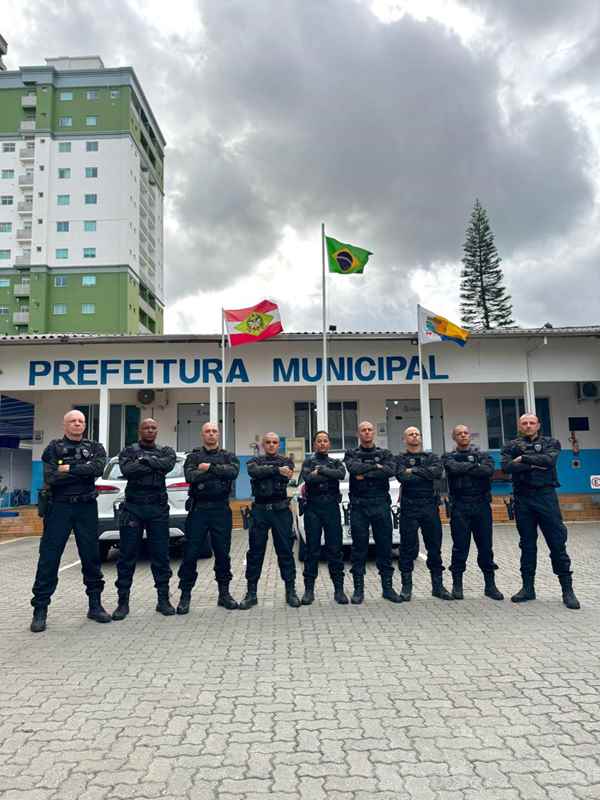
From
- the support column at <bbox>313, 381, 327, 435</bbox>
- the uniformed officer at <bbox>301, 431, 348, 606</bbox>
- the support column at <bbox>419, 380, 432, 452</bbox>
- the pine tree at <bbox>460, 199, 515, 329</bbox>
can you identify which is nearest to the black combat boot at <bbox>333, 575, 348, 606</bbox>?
the uniformed officer at <bbox>301, 431, 348, 606</bbox>

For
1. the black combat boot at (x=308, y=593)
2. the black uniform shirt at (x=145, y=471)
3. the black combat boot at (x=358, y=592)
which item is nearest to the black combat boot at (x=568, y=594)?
the black combat boot at (x=358, y=592)

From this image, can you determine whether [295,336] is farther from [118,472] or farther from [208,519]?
[208,519]

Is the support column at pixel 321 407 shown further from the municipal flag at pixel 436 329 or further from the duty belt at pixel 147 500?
the duty belt at pixel 147 500

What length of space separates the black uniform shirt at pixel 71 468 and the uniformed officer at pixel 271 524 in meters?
1.56

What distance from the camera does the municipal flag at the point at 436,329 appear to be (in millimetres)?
13320

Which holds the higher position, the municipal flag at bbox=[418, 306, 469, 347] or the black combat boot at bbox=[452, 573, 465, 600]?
the municipal flag at bbox=[418, 306, 469, 347]

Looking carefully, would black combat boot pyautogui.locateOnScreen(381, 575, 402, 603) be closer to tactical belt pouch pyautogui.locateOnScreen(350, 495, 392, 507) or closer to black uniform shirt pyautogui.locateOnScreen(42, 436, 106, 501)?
tactical belt pouch pyautogui.locateOnScreen(350, 495, 392, 507)

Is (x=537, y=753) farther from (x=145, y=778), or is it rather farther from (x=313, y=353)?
(x=313, y=353)

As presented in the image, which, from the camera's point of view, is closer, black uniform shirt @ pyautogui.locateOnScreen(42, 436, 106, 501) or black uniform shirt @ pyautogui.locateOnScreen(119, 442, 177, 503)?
black uniform shirt @ pyautogui.locateOnScreen(42, 436, 106, 501)

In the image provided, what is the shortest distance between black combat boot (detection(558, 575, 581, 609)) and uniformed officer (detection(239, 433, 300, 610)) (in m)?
2.74

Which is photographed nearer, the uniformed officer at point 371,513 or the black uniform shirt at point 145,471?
the black uniform shirt at point 145,471

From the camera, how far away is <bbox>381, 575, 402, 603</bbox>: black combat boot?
19.1 feet

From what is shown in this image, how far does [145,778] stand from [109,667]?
1.67 m

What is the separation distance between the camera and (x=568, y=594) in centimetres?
562
